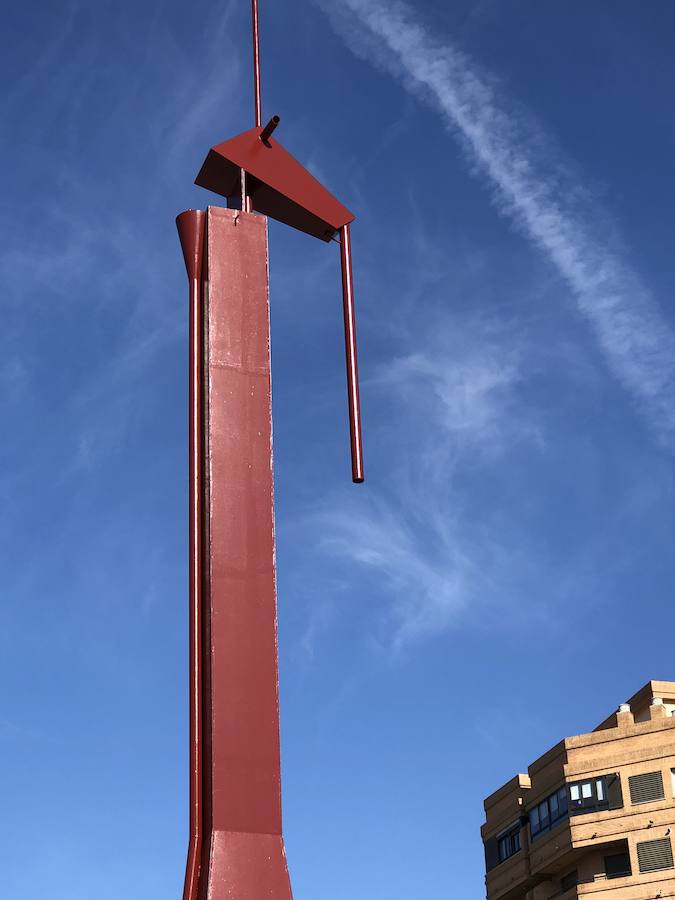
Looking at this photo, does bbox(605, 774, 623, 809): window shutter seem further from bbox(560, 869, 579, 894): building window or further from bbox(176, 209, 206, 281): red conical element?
bbox(176, 209, 206, 281): red conical element

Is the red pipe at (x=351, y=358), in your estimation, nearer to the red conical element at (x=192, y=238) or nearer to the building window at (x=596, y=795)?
the red conical element at (x=192, y=238)

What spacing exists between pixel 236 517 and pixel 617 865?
45769 mm

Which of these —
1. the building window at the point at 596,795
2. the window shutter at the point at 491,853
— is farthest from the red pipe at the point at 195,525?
the window shutter at the point at 491,853

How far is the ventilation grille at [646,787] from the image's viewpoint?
189 ft

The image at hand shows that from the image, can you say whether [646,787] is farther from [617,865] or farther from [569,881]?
[569,881]

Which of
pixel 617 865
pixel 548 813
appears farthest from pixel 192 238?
pixel 548 813

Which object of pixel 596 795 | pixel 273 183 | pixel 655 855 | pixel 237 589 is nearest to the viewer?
pixel 237 589

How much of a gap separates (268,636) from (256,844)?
249cm

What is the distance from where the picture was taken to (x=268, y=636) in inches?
670

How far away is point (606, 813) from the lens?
5844 centimetres

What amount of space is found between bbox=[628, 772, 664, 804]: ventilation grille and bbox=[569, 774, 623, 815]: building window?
0.53 metres

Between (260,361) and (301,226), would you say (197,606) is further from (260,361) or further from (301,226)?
(301,226)

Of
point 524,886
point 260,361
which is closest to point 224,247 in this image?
point 260,361

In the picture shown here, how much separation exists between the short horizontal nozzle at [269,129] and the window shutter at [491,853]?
5010 cm
